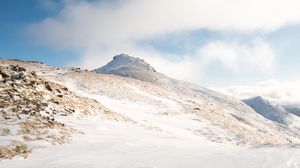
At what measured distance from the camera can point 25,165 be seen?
16.3m

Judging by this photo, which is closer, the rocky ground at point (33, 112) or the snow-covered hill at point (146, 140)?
the snow-covered hill at point (146, 140)

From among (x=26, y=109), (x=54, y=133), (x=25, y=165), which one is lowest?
(x=25, y=165)

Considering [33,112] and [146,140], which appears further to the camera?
[33,112]

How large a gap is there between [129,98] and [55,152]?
34079 millimetres

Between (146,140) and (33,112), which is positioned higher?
(33,112)

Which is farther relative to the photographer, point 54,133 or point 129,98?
point 129,98

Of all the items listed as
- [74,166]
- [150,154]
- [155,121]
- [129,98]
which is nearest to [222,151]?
[150,154]

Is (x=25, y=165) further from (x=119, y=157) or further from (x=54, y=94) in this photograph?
(x=54, y=94)

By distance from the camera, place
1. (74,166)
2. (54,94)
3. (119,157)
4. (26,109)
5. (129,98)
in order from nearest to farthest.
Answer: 1. (74,166)
2. (119,157)
3. (26,109)
4. (54,94)
5. (129,98)

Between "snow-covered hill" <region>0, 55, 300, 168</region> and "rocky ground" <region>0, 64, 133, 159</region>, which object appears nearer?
"snow-covered hill" <region>0, 55, 300, 168</region>

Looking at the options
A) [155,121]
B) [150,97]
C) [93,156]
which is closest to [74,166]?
[93,156]

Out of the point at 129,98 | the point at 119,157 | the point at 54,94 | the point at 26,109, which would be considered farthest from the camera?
the point at 129,98

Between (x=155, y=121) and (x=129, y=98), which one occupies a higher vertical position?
(x=129, y=98)

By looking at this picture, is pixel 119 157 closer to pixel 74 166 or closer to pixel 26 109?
pixel 74 166
